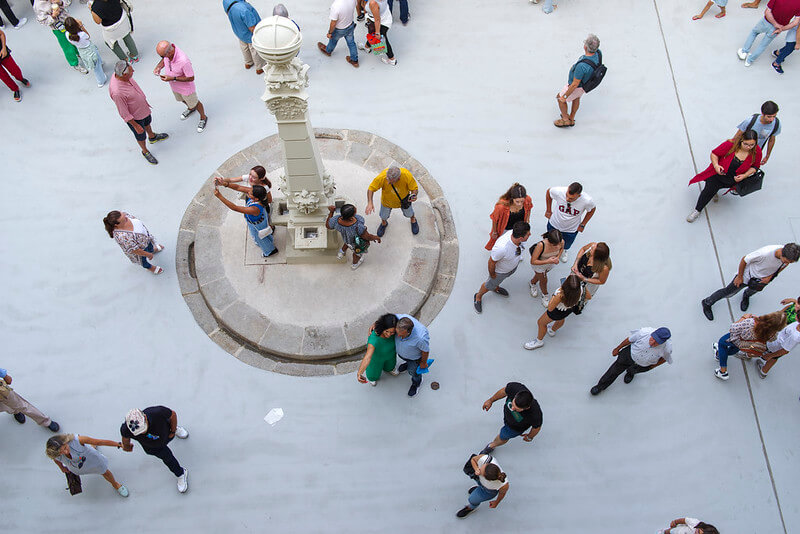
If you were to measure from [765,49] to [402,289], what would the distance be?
7196mm

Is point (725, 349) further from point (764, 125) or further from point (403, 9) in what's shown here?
point (403, 9)

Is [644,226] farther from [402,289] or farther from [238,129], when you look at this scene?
[238,129]

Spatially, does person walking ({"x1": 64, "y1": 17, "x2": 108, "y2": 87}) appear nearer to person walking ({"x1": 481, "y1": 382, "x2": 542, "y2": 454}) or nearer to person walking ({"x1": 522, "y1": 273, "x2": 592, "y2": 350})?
person walking ({"x1": 522, "y1": 273, "x2": 592, "y2": 350})

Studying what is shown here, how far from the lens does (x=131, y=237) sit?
668cm

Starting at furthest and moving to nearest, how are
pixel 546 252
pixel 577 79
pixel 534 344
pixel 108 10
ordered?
pixel 108 10 → pixel 577 79 → pixel 534 344 → pixel 546 252

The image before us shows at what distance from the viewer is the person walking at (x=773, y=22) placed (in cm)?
846

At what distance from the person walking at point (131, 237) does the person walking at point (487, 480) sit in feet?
14.8

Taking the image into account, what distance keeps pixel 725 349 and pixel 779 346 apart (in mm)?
509

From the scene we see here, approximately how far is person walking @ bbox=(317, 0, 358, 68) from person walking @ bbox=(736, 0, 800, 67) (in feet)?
20.0

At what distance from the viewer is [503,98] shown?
28.8ft

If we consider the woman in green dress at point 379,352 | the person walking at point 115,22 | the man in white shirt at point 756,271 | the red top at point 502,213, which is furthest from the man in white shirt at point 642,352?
the person walking at point 115,22

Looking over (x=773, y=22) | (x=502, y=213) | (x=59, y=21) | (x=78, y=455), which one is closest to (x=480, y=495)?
(x=502, y=213)

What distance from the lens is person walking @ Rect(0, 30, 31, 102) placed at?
331 inches

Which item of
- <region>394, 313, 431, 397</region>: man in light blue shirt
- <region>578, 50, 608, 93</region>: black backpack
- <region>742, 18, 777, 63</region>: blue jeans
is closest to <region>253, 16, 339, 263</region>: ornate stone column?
<region>394, 313, 431, 397</region>: man in light blue shirt
